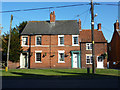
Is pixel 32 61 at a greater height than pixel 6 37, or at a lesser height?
lesser

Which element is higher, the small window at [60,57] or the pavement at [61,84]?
the small window at [60,57]

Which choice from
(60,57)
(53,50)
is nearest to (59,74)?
(60,57)


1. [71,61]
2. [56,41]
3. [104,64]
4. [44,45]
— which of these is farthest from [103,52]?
[44,45]

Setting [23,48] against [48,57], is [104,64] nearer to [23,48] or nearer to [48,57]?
[48,57]

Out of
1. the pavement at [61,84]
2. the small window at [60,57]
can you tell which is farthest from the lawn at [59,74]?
the small window at [60,57]

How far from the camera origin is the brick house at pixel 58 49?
87.9ft

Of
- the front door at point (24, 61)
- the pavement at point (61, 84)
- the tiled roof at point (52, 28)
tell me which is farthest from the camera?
the front door at point (24, 61)

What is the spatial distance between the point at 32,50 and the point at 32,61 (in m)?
1.83

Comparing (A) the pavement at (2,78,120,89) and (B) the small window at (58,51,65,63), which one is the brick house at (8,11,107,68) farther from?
(A) the pavement at (2,78,120,89)

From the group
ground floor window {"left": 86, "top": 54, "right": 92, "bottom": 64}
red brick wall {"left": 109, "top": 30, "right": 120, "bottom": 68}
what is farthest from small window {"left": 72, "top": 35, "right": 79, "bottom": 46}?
red brick wall {"left": 109, "top": 30, "right": 120, "bottom": 68}

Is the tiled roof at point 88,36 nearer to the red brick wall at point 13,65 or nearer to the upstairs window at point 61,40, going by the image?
the upstairs window at point 61,40

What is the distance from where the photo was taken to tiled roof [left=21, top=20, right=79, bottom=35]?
27.5 meters

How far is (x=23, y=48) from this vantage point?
27.5 m

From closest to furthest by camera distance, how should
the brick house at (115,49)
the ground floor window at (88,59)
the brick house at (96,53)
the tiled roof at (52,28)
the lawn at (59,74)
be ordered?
the lawn at (59,74), the brick house at (96,53), the ground floor window at (88,59), the tiled roof at (52,28), the brick house at (115,49)
